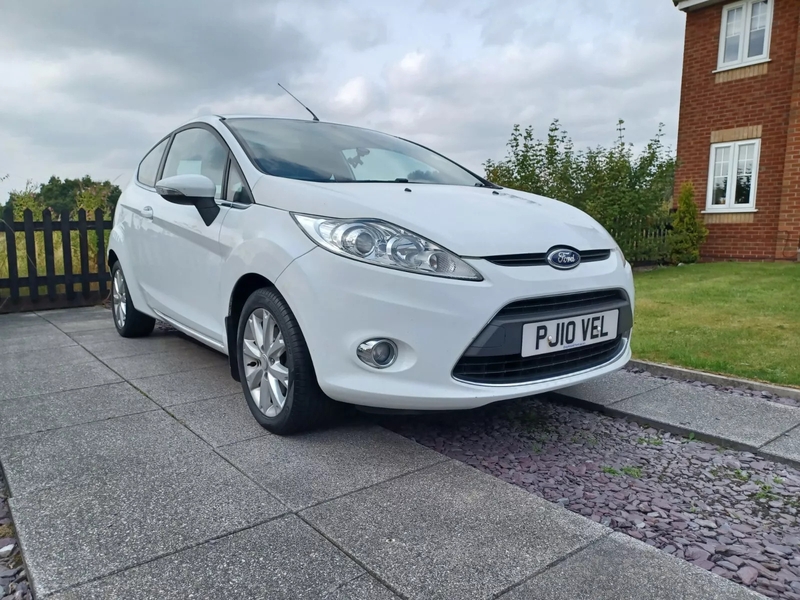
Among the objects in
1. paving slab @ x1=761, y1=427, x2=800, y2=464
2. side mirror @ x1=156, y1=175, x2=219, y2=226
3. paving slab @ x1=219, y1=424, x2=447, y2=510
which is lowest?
paving slab @ x1=219, y1=424, x2=447, y2=510

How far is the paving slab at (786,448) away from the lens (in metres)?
2.57

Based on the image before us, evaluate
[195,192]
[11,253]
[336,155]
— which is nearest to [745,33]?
[336,155]

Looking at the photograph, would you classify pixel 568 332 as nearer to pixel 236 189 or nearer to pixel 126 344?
pixel 236 189

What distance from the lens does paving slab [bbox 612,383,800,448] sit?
2848 mm

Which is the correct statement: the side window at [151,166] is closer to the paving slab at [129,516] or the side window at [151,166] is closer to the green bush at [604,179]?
the paving slab at [129,516]

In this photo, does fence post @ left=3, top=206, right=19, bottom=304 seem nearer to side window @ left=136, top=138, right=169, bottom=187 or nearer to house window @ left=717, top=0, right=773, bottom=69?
side window @ left=136, top=138, right=169, bottom=187

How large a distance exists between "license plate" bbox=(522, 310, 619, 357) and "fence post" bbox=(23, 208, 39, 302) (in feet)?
21.2

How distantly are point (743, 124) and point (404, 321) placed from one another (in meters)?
11.6

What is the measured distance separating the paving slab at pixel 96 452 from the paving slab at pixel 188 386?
37 cm

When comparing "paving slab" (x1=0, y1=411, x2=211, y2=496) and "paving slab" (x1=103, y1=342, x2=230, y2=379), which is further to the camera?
"paving slab" (x1=103, y1=342, x2=230, y2=379)

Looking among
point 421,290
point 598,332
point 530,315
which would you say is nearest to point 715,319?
point 598,332

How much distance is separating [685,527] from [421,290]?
1.23 m

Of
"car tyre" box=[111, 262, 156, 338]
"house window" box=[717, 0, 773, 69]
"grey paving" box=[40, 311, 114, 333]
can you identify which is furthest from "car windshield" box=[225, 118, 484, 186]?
"house window" box=[717, 0, 773, 69]

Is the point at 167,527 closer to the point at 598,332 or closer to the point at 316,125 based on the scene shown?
the point at 598,332
